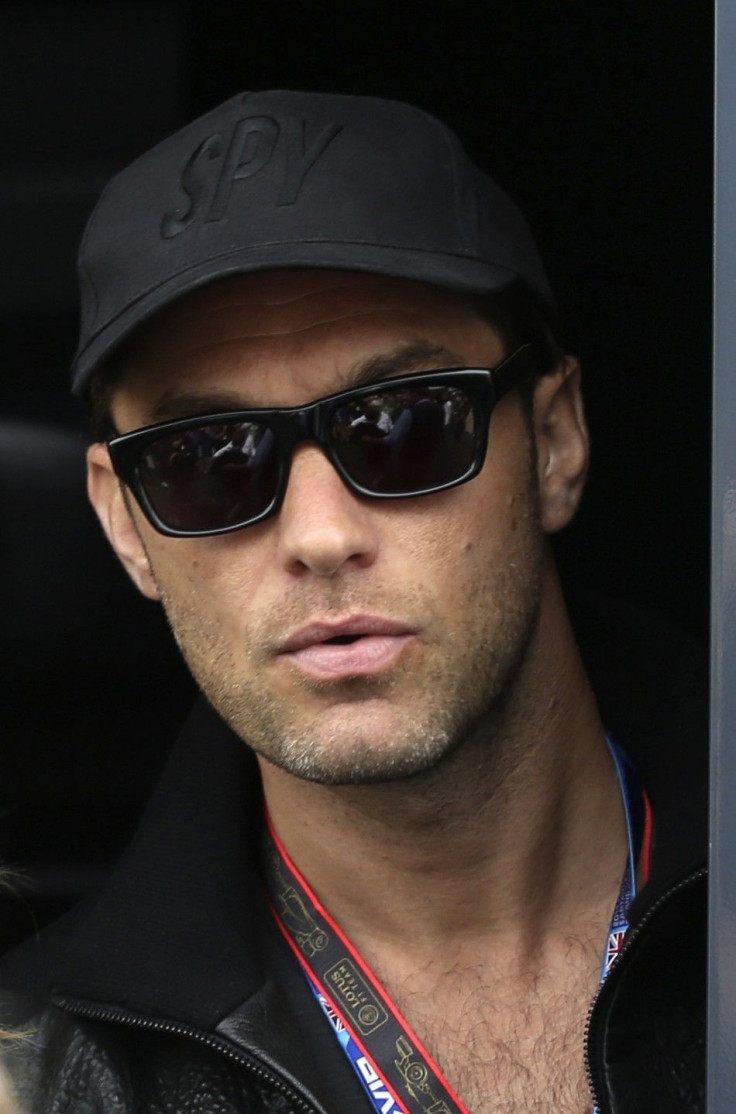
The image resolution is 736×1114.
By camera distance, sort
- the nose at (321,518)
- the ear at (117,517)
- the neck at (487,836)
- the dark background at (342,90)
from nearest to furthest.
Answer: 1. the nose at (321,518)
2. the neck at (487,836)
3. the ear at (117,517)
4. the dark background at (342,90)

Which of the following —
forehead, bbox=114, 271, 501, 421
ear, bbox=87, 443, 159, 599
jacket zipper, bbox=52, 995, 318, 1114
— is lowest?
jacket zipper, bbox=52, 995, 318, 1114

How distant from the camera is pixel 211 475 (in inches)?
69.2

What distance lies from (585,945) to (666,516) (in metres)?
1.11

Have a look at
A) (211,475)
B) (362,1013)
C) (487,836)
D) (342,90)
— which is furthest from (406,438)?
(342,90)

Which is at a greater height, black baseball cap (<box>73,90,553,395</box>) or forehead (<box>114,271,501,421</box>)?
black baseball cap (<box>73,90,553,395</box>)

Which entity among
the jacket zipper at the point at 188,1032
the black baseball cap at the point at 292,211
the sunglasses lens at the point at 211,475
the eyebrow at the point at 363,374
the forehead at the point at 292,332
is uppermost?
the black baseball cap at the point at 292,211

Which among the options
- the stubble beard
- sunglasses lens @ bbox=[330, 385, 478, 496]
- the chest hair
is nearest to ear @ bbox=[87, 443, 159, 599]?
the stubble beard

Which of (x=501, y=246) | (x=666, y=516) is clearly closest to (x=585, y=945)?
(x=501, y=246)

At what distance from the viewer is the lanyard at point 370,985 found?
6.01ft

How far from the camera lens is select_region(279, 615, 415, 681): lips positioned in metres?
Answer: 1.74

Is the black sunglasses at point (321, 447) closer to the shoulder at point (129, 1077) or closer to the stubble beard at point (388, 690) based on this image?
the stubble beard at point (388, 690)

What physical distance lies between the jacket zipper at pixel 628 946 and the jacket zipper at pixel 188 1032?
11.7 inches

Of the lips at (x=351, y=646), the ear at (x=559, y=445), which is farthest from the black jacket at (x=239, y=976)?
the lips at (x=351, y=646)

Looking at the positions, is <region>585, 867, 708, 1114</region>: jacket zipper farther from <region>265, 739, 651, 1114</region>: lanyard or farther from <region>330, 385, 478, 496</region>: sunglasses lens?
<region>330, 385, 478, 496</region>: sunglasses lens
